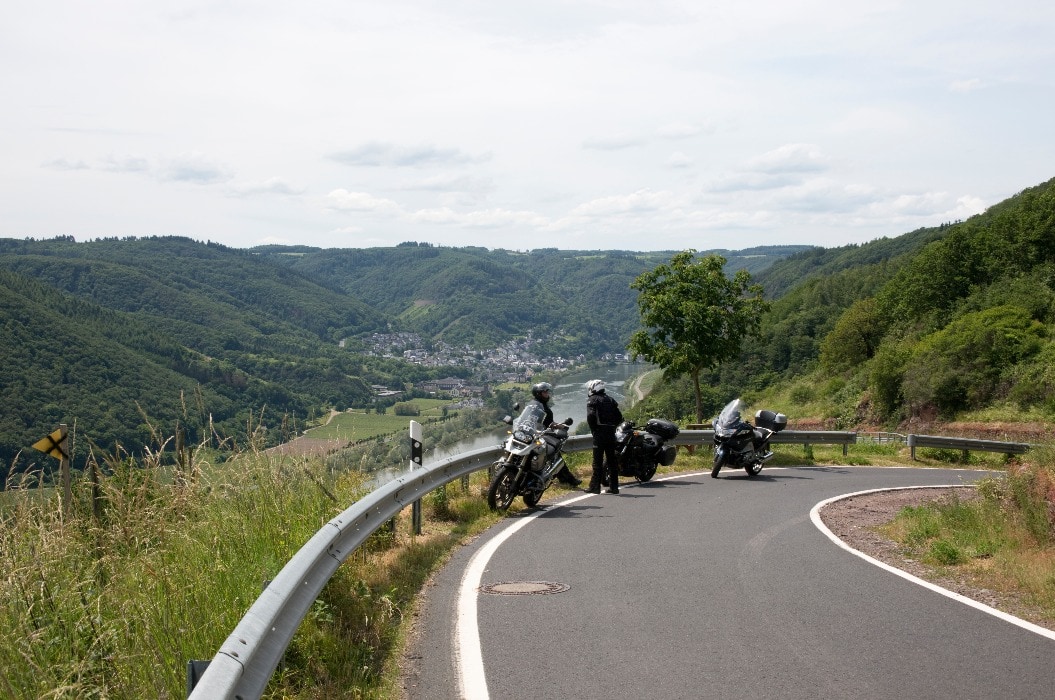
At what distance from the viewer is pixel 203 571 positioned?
18.7ft

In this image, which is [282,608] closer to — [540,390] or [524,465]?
[524,465]

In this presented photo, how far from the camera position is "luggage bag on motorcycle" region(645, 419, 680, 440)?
55.7ft

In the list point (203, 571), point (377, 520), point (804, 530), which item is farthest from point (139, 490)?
point (804, 530)

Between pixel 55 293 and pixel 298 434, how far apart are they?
150m

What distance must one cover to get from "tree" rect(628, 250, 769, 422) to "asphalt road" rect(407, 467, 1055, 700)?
926 inches

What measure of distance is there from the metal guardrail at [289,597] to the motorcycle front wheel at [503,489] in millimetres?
1086

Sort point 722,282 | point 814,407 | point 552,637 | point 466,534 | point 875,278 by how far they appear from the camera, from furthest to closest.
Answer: point 875,278 < point 814,407 < point 722,282 < point 466,534 < point 552,637

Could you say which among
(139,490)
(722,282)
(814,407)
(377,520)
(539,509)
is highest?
(722,282)

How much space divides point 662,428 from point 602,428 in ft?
9.13

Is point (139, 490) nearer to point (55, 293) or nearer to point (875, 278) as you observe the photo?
point (875, 278)

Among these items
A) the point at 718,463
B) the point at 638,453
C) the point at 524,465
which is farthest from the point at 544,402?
the point at 718,463

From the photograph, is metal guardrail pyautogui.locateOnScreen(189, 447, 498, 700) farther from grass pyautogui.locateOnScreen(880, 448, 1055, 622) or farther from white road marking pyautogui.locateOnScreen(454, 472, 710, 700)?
grass pyautogui.locateOnScreen(880, 448, 1055, 622)

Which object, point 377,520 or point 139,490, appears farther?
point 377,520

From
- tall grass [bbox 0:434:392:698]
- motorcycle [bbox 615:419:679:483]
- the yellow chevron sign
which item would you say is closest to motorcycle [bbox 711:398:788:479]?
motorcycle [bbox 615:419:679:483]
